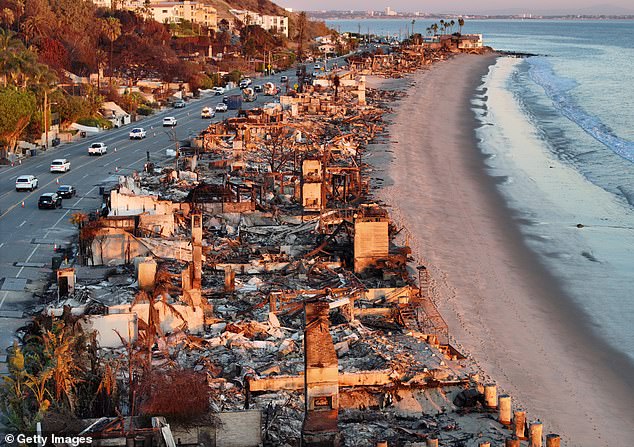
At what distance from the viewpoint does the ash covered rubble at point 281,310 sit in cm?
1872

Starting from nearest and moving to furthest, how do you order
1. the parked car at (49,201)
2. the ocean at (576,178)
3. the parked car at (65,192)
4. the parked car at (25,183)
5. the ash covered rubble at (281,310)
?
the ash covered rubble at (281,310) → the ocean at (576,178) → the parked car at (49,201) → the parked car at (65,192) → the parked car at (25,183)

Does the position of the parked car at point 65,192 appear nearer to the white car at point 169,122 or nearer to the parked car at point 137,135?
the parked car at point 137,135

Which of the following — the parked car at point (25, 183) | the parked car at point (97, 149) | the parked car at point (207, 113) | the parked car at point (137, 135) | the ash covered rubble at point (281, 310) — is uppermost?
the ash covered rubble at point (281, 310)

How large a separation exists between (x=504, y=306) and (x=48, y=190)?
2202 centimetres

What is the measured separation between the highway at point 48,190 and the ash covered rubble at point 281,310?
58.2 inches

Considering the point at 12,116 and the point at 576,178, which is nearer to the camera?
the point at 576,178

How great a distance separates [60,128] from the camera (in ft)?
203

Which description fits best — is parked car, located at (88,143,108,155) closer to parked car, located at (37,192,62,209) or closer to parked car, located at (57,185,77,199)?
parked car, located at (57,185,77,199)

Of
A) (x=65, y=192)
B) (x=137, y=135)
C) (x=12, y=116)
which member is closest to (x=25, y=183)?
(x=65, y=192)

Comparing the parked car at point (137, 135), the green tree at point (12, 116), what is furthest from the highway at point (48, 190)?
the green tree at point (12, 116)

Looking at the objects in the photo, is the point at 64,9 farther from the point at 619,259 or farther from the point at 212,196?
the point at 619,259

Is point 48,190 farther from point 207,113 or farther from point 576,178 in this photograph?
point 207,113

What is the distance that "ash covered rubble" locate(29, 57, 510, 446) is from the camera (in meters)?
18.7

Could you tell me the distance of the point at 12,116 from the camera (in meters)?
51.3
